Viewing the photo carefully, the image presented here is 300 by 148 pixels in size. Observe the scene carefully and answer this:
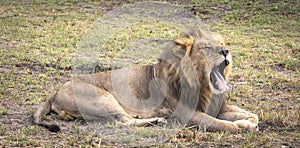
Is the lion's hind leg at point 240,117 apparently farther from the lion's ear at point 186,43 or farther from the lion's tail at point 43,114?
the lion's tail at point 43,114

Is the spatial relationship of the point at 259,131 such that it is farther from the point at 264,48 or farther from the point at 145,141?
the point at 264,48

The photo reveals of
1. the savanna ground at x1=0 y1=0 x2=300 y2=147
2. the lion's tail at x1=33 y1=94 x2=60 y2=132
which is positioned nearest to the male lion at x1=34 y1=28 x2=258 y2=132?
the lion's tail at x1=33 y1=94 x2=60 y2=132

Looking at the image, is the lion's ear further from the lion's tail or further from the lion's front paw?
the lion's tail

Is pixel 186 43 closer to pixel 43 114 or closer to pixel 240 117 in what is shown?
pixel 240 117

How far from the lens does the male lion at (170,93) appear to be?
5336 millimetres

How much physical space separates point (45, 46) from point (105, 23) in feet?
7.08

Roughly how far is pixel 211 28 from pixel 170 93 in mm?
5448

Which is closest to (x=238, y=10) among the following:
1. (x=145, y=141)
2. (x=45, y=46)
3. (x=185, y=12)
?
(x=185, y=12)

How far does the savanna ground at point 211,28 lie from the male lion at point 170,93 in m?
0.17

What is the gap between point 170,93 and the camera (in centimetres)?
558

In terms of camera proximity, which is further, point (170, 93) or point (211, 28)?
point (211, 28)

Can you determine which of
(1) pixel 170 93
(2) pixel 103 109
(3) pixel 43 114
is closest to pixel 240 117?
(1) pixel 170 93

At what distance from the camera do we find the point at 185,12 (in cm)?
1216

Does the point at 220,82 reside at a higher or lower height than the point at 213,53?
lower
